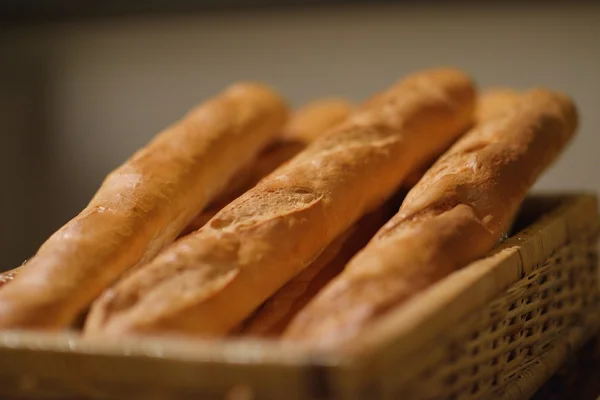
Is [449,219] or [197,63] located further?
[197,63]

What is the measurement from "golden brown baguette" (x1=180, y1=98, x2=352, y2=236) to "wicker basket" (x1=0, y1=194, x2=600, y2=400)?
0.48 meters

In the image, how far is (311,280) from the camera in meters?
1.13

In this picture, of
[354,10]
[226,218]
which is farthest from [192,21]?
[226,218]

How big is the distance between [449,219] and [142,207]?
1.42 ft

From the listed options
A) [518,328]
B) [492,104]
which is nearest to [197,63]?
[492,104]

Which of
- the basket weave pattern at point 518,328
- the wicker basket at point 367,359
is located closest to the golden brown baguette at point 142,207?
the wicker basket at point 367,359

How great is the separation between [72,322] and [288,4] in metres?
1.52

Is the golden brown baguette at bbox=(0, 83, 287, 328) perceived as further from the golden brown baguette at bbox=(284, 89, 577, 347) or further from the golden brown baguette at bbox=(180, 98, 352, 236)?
the golden brown baguette at bbox=(284, 89, 577, 347)

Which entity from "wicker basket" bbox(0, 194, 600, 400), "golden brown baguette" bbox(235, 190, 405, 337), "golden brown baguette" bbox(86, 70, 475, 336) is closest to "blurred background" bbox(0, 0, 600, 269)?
"golden brown baguette" bbox(86, 70, 475, 336)

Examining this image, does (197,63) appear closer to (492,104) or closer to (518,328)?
(492,104)

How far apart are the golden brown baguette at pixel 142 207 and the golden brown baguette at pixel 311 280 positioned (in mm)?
200

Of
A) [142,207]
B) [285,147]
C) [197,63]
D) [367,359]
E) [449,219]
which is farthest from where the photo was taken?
[197,63]

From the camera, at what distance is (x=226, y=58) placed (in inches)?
98.6

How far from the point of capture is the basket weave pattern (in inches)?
34.7
